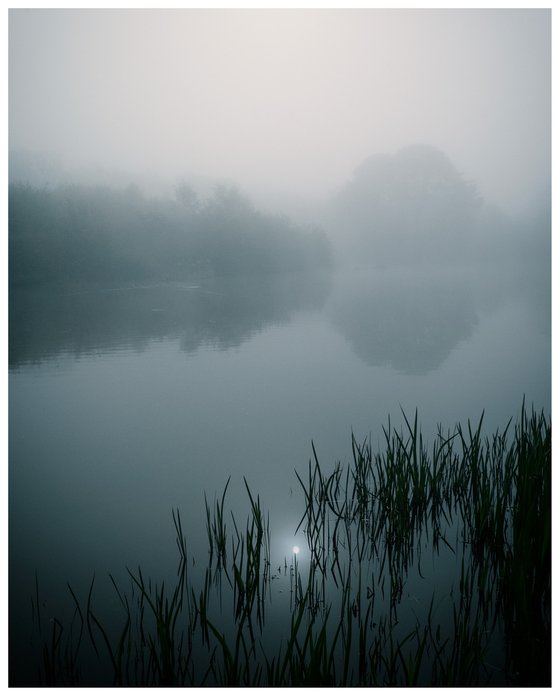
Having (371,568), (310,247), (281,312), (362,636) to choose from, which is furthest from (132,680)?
Result: (310,247)

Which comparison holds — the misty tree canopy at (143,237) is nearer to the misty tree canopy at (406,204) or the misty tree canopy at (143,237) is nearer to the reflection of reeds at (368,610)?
the misty tree canopy at (406,204)

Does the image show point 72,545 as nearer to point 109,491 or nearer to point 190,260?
point 109,491

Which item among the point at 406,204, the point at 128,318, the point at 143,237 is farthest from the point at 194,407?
the point at 406,204

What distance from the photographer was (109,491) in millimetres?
4668

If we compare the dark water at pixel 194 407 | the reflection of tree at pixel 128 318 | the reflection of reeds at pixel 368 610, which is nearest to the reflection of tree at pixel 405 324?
the dark water at pixel 194 407

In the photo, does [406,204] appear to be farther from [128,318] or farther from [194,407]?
[194,407]

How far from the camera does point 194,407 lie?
767 centimetres

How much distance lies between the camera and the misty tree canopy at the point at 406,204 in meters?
55.9

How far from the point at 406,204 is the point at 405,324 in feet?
147

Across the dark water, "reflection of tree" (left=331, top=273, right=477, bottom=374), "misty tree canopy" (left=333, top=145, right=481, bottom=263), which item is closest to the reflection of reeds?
the dark water

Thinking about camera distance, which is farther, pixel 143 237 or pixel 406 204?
pixel 406 204

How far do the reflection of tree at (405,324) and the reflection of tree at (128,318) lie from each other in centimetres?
258

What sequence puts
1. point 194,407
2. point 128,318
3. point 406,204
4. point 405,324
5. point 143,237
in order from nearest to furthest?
1. point 194,407
2. point 405,324
3. point 128,318
4. point 143,237
5. point 406,204

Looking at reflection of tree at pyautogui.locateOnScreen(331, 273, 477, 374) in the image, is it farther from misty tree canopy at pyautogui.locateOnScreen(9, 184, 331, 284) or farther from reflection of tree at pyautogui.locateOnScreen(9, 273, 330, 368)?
misty tree canopy at pyautogui.locateOnScreen(9, 184, 331, 284)
